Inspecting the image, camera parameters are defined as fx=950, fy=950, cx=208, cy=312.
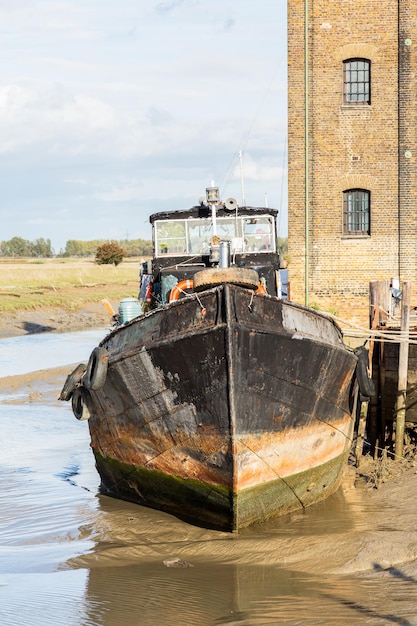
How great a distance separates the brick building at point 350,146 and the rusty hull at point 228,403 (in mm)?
13635

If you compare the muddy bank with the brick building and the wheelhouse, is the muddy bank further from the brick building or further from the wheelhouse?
the wheelhouse

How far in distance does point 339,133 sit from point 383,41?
2609 millimetres

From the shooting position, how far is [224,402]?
976cm

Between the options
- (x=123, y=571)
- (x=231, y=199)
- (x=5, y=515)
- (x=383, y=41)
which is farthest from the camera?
(x=383, y=41)

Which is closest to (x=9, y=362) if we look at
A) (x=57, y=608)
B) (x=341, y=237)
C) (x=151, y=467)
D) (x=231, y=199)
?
(x=341, y=237)

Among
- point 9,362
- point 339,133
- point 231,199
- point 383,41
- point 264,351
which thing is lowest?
point 9,362

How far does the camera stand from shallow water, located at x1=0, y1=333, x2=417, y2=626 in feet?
26.1

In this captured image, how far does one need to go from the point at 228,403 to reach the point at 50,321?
1444 inches

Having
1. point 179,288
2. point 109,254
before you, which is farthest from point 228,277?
point 109,254

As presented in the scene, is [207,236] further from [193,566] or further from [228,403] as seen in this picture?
[193,566]

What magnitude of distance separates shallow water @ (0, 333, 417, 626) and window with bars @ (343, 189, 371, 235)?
1407cm

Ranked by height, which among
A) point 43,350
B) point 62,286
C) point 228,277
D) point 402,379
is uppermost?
point 228,277

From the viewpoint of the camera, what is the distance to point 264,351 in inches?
387

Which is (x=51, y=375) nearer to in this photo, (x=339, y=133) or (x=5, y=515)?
(x=339, y=133)
